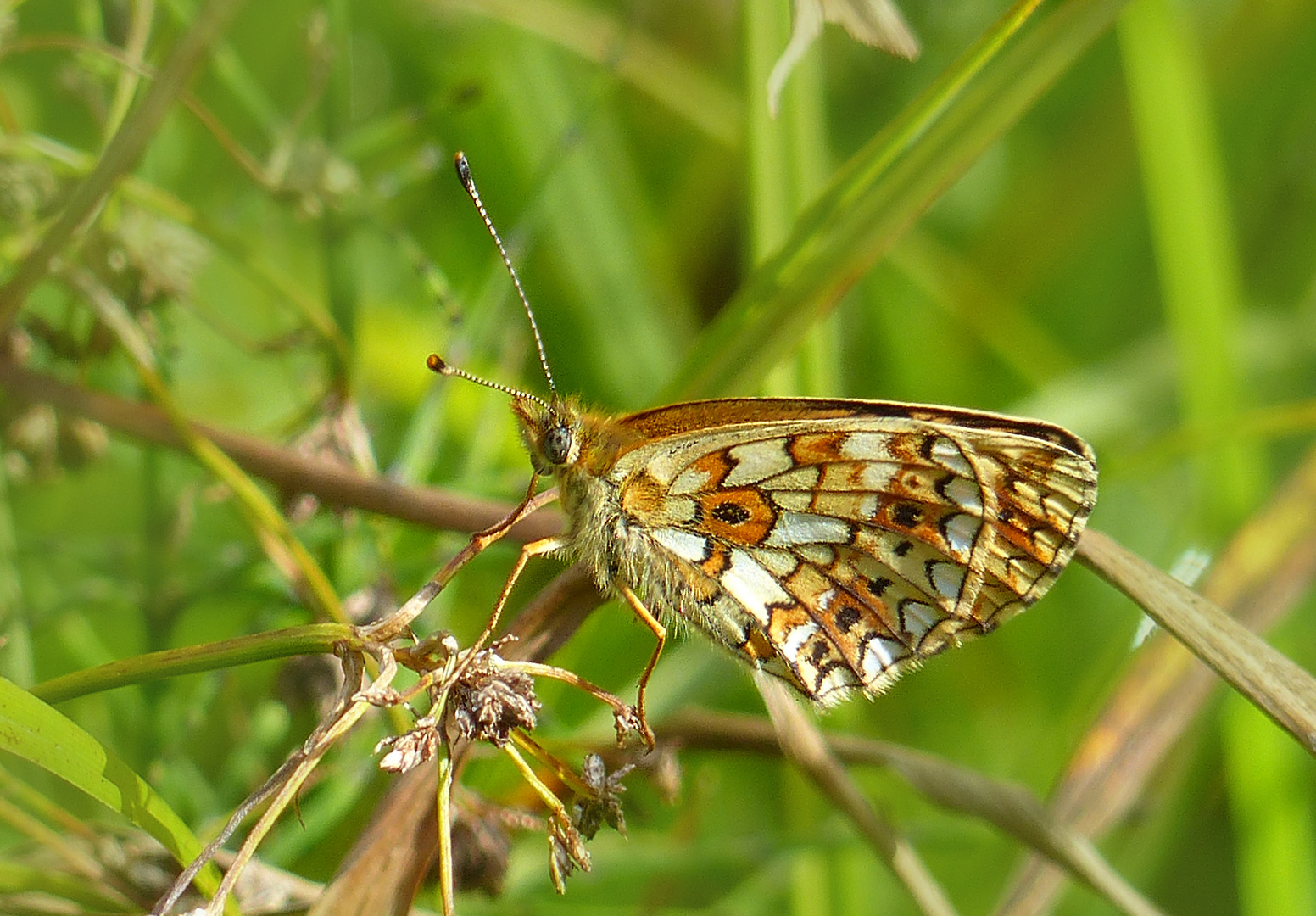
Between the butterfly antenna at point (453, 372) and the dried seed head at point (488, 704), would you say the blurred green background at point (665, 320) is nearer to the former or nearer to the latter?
the butterfly antenna at point (453, 372)

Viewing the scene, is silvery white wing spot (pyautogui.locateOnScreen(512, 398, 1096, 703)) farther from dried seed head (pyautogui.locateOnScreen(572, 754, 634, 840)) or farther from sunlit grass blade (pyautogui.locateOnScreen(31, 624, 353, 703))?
sunlit grass blade (pyautogui.locateOnScreen(31, 624, 353, 703))

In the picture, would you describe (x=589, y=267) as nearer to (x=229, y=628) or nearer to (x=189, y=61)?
(x=229, y=628)

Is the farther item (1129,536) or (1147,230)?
(1147,230)

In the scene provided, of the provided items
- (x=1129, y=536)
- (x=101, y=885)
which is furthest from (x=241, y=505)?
(x=1129, y=536)

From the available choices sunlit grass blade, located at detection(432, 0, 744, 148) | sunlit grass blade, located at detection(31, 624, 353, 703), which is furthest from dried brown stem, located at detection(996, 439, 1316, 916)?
sunlit grass blade, located at detection(432, 0, 744, 148)

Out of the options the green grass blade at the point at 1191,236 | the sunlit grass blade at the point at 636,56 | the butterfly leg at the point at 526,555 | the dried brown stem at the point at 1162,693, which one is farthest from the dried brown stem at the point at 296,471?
the green grass blade at the point at 1191,236

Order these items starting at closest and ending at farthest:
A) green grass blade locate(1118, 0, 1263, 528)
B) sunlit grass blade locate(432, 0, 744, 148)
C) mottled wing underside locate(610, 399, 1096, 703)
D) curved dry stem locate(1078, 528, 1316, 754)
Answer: curved dry stem locate(1078, 528, 1316, 754), mottled wing underside locate(610, 399, 1096, 703), green grass blade locate(1118, 0, 1263, 528), sunlit grass blade locate(432, 0, 744, 148)
